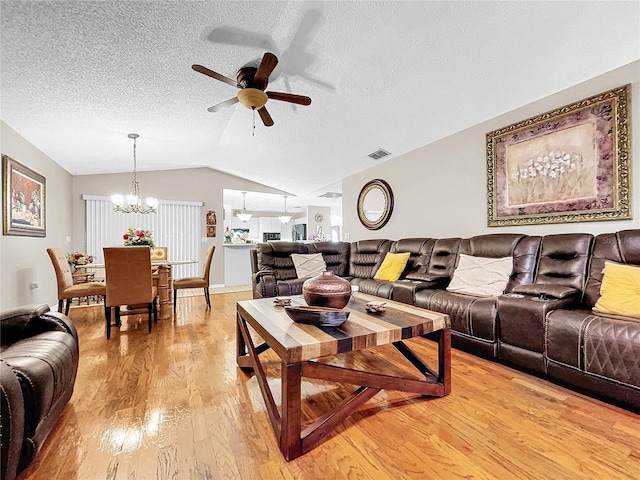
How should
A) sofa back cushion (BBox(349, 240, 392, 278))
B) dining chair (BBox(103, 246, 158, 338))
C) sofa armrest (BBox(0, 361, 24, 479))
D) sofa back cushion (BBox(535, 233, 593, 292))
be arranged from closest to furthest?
sofa armrest (BBox(0, 361, 24, 479)) < sofa back cushion (BBox(535, 233, 593, 292)) < dining chair (BBox(103, 246, 158, 338)) < sofa back cushion (BBox(349, 240, 392, 278))

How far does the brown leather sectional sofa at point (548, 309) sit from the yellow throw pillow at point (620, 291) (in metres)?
0.11

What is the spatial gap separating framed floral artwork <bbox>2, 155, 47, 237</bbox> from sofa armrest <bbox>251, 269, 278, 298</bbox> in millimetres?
2771

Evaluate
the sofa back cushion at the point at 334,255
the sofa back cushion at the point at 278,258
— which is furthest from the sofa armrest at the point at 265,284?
the sofa back cushion at the point at 334,255

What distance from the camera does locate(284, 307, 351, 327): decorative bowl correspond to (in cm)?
156

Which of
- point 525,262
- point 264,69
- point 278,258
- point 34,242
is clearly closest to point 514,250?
point 525,262

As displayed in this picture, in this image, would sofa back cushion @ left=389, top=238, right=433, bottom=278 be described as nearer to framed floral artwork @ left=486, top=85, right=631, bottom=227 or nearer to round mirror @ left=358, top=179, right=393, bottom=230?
framed floral artwork @ left=486, top=85, right=631, bottom=227

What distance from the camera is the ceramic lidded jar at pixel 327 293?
5.85ft

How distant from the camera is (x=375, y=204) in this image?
16.6ft

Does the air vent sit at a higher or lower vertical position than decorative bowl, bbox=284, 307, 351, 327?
higher

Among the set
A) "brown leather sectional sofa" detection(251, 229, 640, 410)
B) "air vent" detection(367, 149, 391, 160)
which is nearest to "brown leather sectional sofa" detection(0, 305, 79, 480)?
"brown leather sectional sofa" detection(251, 229, 640, 410)

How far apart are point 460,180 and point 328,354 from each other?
10.3ft

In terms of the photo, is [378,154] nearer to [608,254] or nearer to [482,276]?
[482,276]

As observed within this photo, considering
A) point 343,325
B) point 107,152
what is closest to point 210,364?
point 343,325

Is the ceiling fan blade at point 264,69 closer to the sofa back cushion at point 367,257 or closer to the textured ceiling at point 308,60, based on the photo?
the textured ceiling at point 308,60
